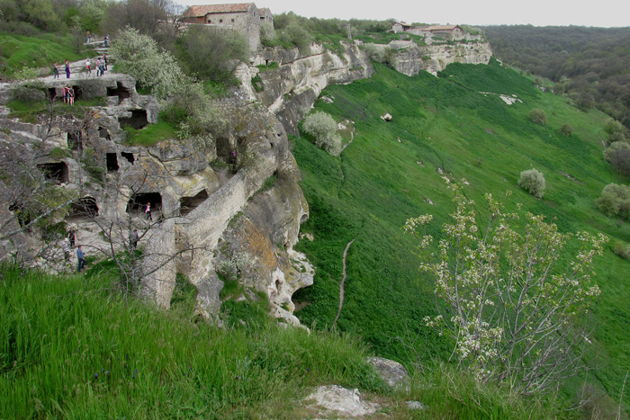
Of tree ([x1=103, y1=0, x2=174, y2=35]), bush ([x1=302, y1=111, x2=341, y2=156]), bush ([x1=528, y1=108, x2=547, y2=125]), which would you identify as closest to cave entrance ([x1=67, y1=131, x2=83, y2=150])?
tree ([x1=103, y1=0, x2=174, y2=35])

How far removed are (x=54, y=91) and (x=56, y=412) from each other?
18.4 meters

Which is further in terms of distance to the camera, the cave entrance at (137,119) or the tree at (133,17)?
the tree at (133,17)

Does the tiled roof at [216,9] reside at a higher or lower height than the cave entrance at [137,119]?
higher

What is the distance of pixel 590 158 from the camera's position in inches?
2518

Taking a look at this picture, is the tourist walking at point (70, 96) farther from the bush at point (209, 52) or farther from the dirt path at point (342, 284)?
the dirt path at point (342, 284)

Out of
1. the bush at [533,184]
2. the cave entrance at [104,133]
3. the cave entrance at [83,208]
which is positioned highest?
the cave entrance at [104,133]

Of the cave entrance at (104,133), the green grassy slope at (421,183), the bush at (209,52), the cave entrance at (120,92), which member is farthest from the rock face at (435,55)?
the cave entrance at (104,133)

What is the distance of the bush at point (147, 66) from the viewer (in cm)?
2112

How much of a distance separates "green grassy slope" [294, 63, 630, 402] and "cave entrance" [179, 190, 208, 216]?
6896 millimetres

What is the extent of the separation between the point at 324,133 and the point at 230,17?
43.8ft

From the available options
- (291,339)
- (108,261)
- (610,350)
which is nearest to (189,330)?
(291,339)

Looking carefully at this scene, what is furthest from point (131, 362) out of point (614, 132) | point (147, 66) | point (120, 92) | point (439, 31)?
point (439, 31)

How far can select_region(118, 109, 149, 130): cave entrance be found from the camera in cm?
1948

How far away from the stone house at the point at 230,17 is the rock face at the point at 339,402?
36132 millimetres
